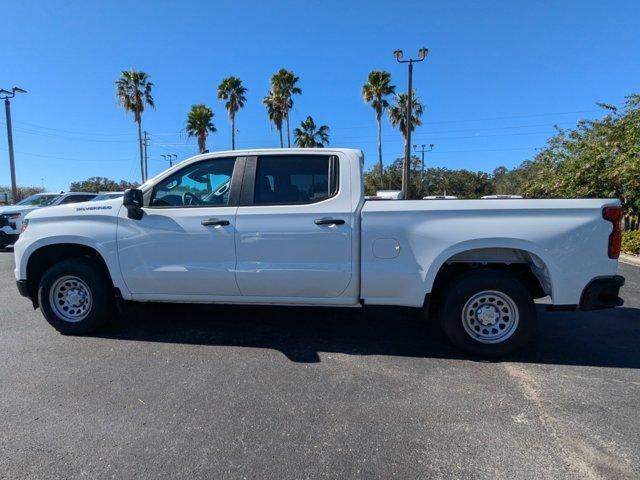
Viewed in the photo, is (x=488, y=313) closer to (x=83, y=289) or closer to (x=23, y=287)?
(x=83, y=289)

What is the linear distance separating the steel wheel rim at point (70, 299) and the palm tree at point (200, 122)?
106 feet

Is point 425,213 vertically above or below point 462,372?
above

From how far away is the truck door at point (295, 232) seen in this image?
4.18 meters

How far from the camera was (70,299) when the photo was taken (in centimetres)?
482

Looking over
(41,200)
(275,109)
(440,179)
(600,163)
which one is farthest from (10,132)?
(440,179)

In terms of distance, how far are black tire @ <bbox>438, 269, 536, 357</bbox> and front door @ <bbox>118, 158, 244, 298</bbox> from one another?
7.10 feet

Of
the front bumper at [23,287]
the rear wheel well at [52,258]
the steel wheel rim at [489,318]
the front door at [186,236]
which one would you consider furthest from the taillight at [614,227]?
the front bumper at [23,287]

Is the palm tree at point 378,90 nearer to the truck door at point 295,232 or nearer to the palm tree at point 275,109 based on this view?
the palm tree at point 275,109

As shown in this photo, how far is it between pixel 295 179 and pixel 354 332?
1.86 meters

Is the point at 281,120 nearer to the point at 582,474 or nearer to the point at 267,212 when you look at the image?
the point at 267,212

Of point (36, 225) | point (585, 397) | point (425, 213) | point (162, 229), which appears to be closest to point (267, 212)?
point (162, 229)

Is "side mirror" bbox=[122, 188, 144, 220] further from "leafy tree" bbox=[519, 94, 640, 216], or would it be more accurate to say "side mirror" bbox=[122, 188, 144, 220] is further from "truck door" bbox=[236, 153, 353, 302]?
"leafy tree" bbox=[519, 94, 640, 216]

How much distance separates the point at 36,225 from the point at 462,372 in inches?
183

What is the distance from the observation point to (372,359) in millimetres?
4164
